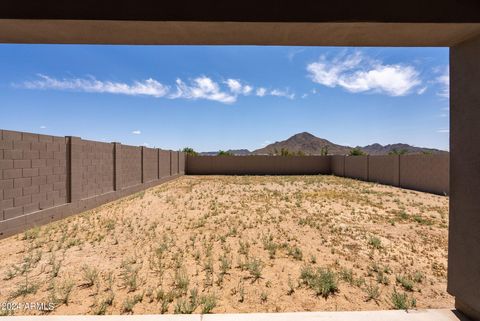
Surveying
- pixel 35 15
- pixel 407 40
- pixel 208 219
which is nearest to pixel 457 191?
pixel 407 40

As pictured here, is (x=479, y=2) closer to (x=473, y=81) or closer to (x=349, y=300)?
(x=473, y=81)

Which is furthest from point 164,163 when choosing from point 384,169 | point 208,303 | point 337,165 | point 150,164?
point 337,165

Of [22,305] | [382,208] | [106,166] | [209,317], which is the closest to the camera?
[209,317]

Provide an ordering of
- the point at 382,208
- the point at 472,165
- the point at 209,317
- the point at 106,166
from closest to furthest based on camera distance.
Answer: the point at 472,165 → the point at 209,317 → the point at 382,208 → the point at 106,166

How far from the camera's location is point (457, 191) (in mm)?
2775

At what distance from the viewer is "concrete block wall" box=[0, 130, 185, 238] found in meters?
6.66

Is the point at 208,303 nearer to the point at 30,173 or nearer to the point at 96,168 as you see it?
the point at 30,173

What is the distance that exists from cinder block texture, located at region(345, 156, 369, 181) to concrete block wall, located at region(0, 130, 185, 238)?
65.2 feet

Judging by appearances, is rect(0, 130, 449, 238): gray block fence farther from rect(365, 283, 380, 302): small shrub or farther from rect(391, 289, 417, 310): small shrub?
rect(391, 289, 417, 310): small shrub

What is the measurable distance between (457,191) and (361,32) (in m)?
2.04

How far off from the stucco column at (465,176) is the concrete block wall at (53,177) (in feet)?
29.9

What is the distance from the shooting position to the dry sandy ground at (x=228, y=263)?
11.8 ft

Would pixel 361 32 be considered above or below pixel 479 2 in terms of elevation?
below

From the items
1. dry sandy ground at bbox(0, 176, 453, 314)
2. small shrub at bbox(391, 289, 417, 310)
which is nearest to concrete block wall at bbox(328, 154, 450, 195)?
dry sandy ground at bbox(0, 176, 453, 314)
